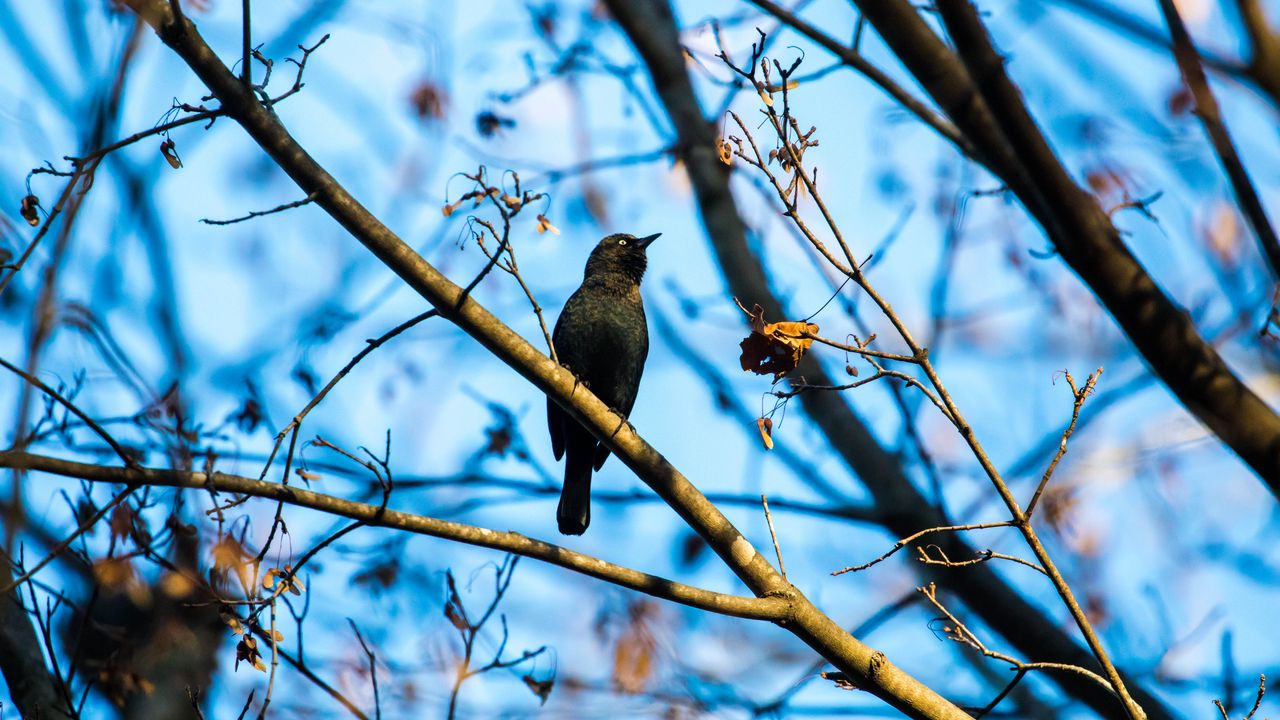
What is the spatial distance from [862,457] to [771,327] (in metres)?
2.76

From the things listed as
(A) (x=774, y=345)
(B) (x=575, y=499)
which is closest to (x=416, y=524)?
(A) (x=774, y=345)

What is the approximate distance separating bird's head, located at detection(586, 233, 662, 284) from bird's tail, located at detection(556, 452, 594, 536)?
1172mm

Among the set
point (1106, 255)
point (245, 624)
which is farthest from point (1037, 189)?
point (245, 624)

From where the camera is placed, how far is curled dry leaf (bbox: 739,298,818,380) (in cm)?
265

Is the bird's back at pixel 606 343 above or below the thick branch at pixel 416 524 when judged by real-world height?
above

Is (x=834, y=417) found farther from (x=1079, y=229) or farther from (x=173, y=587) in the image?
(x=173, y=587)

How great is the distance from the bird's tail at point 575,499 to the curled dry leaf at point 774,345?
2.41m

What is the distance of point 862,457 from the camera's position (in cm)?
523

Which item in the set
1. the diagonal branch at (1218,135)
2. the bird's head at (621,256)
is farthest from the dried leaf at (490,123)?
the diagonal branch at (1218,135)

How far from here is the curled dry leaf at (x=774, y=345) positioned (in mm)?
2650

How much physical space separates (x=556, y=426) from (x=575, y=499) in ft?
1.96

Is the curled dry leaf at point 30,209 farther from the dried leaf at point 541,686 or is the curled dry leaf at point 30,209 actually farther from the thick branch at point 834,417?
the thick branch at point 834,417

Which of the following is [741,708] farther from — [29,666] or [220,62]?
[220,62]

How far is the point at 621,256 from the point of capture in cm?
575
